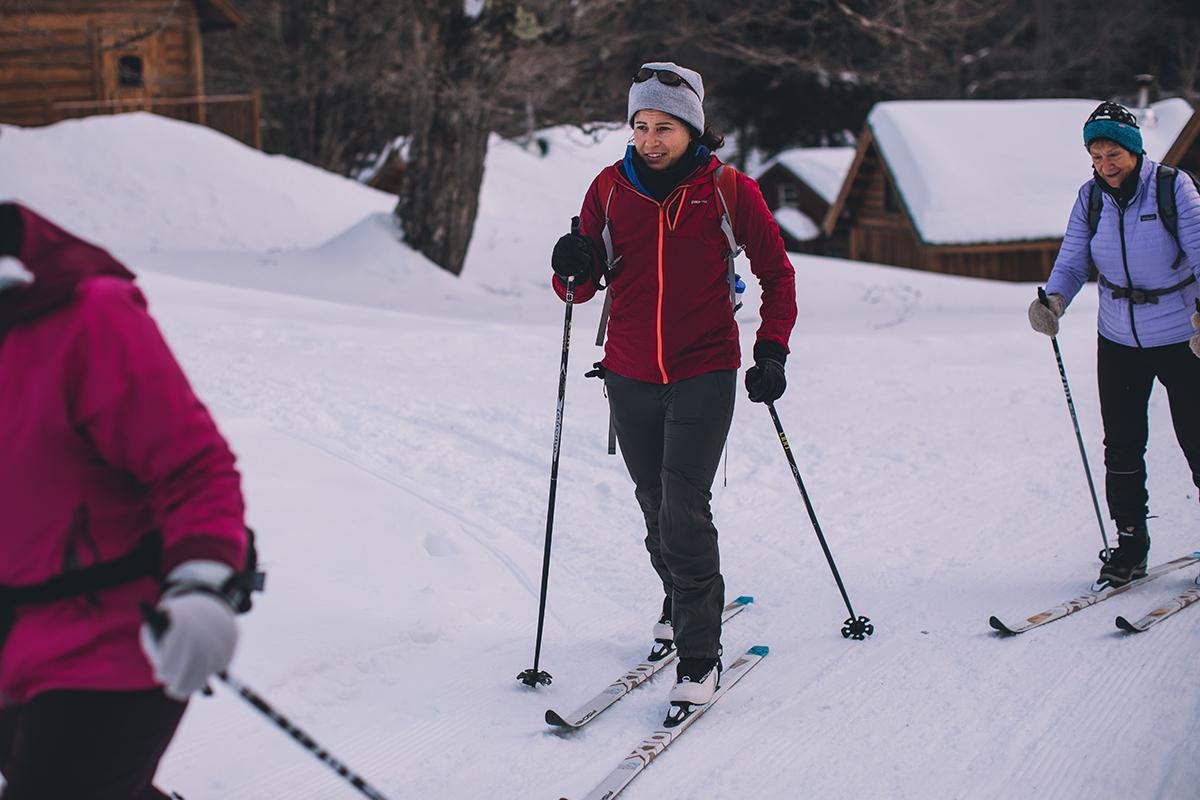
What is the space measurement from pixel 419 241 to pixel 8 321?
36.1ft

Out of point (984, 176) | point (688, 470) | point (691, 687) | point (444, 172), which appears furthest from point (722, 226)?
point (984, 176)

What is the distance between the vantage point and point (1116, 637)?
151 inches

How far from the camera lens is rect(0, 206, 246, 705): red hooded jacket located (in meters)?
1.48

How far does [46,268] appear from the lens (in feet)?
4.92

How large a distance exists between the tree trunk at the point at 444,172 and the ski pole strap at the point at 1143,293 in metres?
8.43

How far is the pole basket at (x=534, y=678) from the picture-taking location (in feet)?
11.2

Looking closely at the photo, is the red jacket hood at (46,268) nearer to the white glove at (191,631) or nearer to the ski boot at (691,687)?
the white glove at (191,631)

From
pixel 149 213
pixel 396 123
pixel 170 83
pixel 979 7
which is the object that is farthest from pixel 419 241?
pixel 396 123

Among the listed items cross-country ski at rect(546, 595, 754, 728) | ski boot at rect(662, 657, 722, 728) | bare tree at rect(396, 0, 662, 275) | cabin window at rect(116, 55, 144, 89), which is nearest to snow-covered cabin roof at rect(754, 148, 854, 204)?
cabin window at rect(116, 55, 144, 89)

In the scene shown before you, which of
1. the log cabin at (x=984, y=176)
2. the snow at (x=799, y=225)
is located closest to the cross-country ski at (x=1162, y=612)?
the log cabin at (x=984, y=176)

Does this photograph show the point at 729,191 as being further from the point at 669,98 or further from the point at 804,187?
the point at 804,187

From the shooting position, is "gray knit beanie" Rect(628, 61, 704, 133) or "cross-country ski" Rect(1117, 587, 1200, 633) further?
"cross-country ski" Rect(1117, 587, 1200, 633)

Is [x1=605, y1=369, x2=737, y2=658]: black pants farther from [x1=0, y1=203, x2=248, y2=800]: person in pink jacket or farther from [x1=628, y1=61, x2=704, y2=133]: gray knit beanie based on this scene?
[x1=0, y1=203, x2=248, y2=800]: person in pink jacket

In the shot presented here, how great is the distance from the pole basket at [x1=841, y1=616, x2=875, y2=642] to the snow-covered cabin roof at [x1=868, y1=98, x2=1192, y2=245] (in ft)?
64.8
